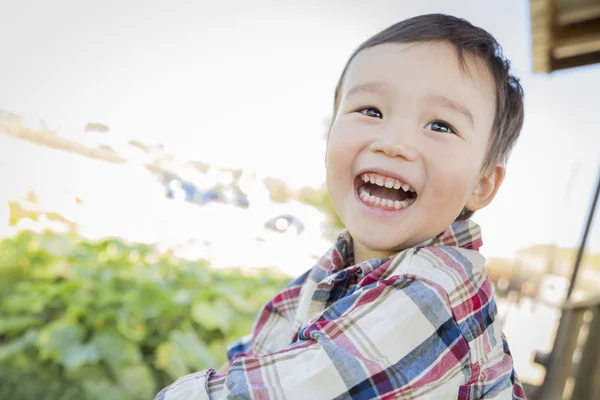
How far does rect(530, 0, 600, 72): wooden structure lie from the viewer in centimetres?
200

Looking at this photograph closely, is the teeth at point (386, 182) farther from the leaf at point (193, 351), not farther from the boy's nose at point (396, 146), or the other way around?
the leaf at point (193, 351)

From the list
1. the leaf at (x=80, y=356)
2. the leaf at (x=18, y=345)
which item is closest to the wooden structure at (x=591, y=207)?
the leaf at (x=80, y=356)

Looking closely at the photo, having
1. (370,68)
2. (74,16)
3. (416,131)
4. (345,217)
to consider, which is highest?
(74,16)

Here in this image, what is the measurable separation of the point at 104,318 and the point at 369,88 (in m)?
1.33

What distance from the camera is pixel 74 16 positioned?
6.95 feet

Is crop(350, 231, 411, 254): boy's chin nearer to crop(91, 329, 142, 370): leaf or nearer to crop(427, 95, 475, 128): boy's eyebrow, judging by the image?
crop(427, 95, 475, 128): boy's eyebrow

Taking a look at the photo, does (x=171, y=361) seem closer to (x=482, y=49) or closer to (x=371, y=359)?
(x=371, y=359)

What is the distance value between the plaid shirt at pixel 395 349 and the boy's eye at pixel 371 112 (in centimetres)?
25

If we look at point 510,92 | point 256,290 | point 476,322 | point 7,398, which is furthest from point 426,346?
point 256,290

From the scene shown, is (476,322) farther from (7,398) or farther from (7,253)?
(7,253)

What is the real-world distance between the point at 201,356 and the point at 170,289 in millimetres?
425

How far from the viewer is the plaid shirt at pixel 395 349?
59cm

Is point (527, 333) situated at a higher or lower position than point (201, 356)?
lower

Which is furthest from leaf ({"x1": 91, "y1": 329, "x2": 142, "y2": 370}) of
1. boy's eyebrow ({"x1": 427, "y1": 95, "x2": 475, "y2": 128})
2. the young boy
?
boy's eyebrow ({"x1": 427, "y1": 95, "x2": 475, "y2": 128})
